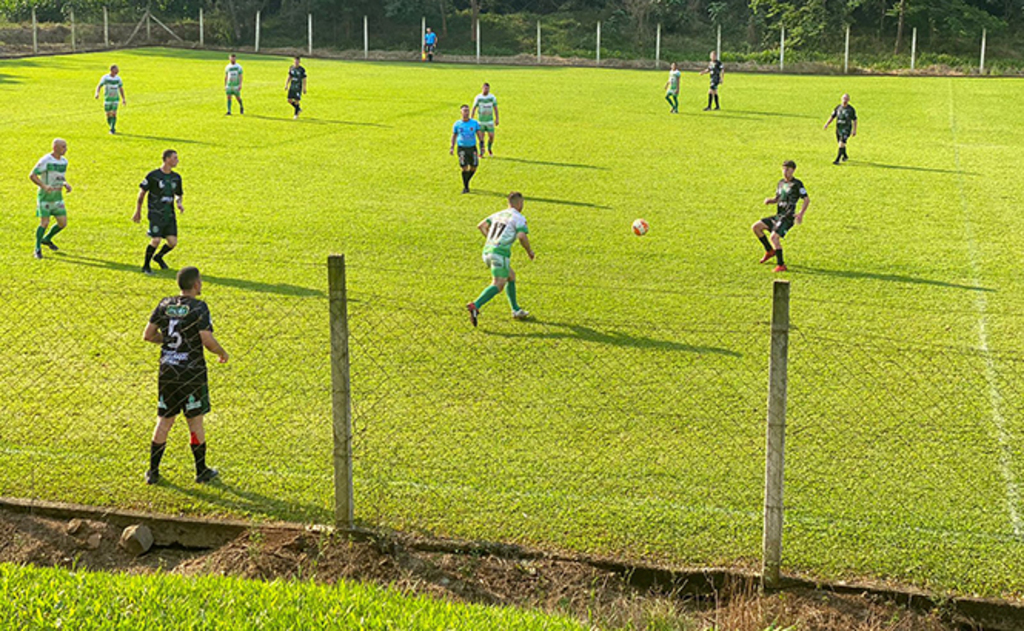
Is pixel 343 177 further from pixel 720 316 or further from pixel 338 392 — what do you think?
pixel 338 392

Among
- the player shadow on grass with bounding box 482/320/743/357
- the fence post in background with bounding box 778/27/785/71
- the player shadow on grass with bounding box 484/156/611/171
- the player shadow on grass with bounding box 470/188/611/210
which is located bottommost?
the player shadow on grass with bounding box 482/320/743/357

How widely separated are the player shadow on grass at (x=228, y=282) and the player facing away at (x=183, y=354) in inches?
267

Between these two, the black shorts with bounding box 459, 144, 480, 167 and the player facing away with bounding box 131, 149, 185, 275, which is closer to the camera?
the player facing away with bounding box 131, 149, 185, 275

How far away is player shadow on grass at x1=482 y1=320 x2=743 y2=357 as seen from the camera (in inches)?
550

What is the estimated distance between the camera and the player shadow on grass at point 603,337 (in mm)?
13961

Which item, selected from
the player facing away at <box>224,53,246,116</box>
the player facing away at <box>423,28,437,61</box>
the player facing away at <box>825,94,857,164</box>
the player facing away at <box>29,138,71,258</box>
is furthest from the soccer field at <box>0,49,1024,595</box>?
the player facing away at <box>423,28,437,61</box>

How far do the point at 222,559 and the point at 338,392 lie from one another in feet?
4.82

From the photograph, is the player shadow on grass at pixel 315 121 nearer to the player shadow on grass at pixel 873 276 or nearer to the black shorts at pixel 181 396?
the player shadow on grass at pixel 873 276

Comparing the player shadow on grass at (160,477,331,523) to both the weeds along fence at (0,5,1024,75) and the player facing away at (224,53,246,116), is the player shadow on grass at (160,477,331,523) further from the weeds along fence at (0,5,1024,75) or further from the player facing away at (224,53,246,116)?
the weeds along fence at (0,5,1024,75)

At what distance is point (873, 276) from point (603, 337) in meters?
6.24

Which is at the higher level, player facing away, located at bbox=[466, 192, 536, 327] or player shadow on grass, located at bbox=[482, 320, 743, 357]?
player facing away, located at bbox=[466, 192, 536, 327]

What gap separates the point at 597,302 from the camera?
1641 cm

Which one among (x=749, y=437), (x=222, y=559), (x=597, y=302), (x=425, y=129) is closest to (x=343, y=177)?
(x=425, y=129)

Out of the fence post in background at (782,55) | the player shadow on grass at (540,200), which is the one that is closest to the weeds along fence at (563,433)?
the player shadow on grass at (540,200)
